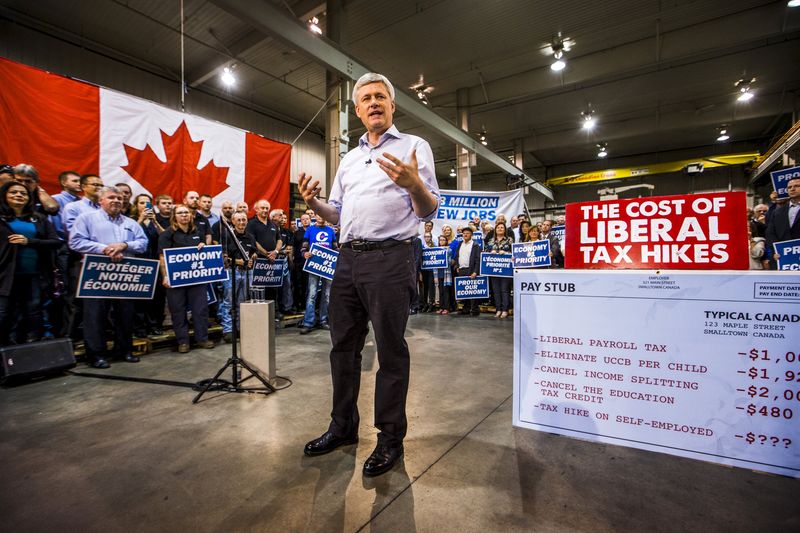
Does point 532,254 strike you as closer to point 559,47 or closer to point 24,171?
point 559,47

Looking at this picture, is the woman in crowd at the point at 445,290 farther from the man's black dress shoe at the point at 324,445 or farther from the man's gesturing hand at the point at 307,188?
the man's gesturing hand at the point at 307,188

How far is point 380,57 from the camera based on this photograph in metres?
8.37

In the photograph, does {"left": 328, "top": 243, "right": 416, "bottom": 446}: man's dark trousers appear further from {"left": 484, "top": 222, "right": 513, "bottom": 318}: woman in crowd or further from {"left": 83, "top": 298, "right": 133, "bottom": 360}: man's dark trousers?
{"left": 484, "top": 222, "right": 513, "bottom": 318}: woman in crowd

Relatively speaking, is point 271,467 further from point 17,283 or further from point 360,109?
point 17,283

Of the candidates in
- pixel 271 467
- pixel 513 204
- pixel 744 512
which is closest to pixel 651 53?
pixel 513 204

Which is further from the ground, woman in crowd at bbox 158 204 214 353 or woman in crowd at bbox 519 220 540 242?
woman in crowd at bbox 519 220 540 242

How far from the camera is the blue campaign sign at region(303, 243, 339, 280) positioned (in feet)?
15.9

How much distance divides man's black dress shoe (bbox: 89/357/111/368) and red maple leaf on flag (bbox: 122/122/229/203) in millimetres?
2836

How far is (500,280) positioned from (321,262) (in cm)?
347

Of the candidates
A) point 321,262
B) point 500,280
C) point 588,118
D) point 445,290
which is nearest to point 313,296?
point 321,262

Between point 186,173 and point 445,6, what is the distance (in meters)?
5.67

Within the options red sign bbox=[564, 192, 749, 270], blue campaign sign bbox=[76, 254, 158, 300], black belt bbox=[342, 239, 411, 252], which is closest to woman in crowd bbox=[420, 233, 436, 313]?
blue campaign sign bbox=[76, 254, 158, 300]

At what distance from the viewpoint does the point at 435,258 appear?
703 cm

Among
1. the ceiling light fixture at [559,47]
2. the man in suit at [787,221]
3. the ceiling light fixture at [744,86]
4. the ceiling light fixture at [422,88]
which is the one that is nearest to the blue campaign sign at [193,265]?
the man in suit at [787,221]
